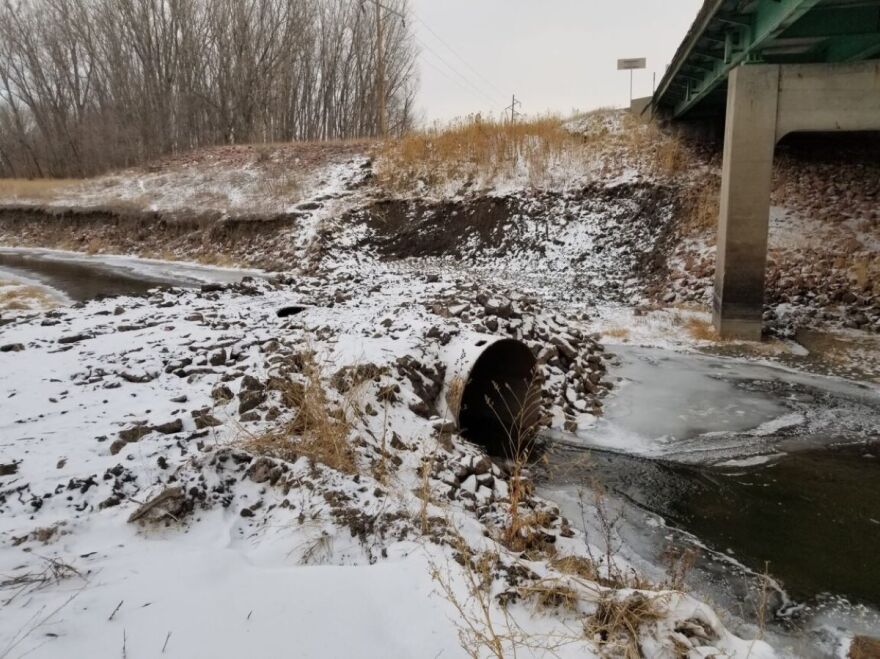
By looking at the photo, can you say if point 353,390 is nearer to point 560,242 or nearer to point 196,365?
point 196,365

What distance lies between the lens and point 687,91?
1474 cm

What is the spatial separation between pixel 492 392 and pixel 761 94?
6869 millimetres

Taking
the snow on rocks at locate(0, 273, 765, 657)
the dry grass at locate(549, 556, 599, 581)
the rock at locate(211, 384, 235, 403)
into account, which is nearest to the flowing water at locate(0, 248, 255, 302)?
the snow on rocks at locate(0, 273, 765, 657)

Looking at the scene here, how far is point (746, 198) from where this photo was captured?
33.6ft

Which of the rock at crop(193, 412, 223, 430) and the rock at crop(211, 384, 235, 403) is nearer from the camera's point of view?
the rock at crop(193, 412, 223, 430)

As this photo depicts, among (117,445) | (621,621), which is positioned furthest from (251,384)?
(621,621)

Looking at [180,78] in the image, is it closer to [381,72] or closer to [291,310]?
[381,72]

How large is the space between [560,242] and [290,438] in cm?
1260

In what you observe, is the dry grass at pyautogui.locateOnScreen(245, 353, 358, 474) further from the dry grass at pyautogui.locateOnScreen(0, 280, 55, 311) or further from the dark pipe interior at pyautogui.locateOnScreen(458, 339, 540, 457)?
the dry grass at pyautogui.locateOnScreen(0, 280, 55, 311)

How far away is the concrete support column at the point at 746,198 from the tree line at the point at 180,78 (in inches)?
989

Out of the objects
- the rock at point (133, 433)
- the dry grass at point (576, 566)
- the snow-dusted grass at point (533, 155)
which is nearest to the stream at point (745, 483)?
the dry grass at point (576, 566)

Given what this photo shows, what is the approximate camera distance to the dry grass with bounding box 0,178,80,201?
89.9 ft

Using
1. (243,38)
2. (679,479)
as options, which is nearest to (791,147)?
(679,479)

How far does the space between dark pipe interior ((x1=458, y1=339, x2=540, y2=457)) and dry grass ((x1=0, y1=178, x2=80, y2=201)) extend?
2706cm
